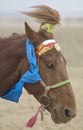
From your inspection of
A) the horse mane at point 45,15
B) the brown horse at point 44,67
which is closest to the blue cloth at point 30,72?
the brown horse at point 44,67

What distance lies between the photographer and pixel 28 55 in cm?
564

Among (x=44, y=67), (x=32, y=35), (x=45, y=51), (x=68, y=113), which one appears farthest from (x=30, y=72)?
(x=68, y=113)

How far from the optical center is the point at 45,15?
5.72 meters

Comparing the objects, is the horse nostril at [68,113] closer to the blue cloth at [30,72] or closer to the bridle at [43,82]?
the bridle at [43,82]

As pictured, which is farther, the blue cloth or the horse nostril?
the blue cloth

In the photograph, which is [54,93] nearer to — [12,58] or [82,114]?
[12,58]

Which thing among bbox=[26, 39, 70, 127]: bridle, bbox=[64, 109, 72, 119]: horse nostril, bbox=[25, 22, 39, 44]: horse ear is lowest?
bbox=[64, 109, 72, 119]: horse nostril

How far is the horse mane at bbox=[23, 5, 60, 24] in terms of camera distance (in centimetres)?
572

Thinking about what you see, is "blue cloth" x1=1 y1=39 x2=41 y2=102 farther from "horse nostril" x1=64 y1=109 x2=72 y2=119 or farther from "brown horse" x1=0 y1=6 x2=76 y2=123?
"horse nostril" x1=64 y1=109 x2=72 y2=119

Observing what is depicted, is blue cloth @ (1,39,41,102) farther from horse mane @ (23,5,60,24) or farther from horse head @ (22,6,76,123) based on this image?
horse mane @ (23,5,60,24)

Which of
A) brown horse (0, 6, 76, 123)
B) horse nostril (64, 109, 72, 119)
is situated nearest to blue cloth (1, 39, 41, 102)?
brown horse (0, 6, 76, 123)

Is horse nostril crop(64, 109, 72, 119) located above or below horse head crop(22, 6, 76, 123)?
below

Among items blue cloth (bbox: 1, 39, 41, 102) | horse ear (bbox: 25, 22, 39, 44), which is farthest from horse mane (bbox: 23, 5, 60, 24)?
blue cloth (bbox: 1, 39, 41, 102)

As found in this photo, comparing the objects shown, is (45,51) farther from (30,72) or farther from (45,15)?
(45,15)
